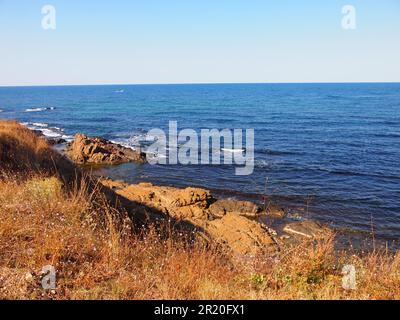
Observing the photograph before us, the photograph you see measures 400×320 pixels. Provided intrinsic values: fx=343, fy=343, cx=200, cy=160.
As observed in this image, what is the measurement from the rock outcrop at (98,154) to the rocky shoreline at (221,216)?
9638 millimetres

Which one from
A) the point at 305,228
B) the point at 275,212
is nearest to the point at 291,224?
the point at 305,228

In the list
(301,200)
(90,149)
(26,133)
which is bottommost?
(301,200)

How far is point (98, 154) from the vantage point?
31.8 meters

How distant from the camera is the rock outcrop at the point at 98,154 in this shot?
31594 millimetres

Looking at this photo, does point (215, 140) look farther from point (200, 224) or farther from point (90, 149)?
point (200, 224)

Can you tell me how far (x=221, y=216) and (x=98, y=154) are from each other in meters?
17.6

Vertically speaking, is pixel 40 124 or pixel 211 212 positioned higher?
pixel 40 124

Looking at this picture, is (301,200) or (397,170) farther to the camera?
(397,170)

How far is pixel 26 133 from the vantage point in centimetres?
1384

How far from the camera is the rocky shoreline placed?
14.4 m

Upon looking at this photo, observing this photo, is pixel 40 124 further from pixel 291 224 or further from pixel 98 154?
pixel 291 224

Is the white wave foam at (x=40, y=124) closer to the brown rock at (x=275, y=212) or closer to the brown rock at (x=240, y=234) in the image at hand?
the brown rock at (x=275, y=212)
